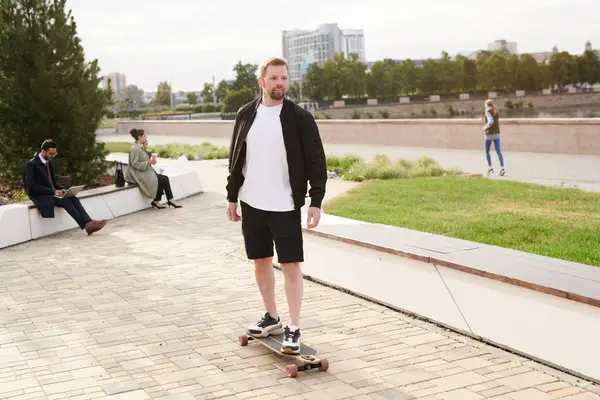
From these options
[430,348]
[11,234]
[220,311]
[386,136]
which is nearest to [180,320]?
[220,311]

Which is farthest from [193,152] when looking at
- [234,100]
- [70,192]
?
[234,100]

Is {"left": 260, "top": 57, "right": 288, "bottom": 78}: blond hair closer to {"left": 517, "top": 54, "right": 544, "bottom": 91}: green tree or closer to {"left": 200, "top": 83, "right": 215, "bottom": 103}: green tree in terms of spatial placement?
{"left": 517, "top": 54, "right": 544, "bottom": 91}: green tree

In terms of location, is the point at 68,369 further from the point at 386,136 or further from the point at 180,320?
the point at 386,136

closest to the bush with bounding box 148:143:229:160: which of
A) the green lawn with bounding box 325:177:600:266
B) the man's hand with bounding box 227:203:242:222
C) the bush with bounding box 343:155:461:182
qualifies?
the bush with bounding box 343:155:461:182

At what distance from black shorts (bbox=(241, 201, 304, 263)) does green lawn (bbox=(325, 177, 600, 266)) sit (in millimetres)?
3099

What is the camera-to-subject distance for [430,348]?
5.49m

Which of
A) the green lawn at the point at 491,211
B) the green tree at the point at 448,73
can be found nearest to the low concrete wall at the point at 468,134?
the green lawn at the point at 491,211

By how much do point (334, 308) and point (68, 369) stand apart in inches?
91.2

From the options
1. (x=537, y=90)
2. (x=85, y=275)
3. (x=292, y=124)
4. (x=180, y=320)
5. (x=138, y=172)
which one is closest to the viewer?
(x=292, y=124)

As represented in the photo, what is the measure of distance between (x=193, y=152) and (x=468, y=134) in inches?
374

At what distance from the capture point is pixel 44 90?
14.0 m

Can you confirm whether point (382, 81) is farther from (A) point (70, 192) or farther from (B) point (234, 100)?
(A) point (70, 192)

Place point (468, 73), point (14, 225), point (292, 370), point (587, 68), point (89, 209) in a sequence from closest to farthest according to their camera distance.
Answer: point (292, 370) → point (14, 225) → point (89, 209) → point (468, 73) → point (587, 68)

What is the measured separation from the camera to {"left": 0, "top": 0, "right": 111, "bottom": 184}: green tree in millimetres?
14016
